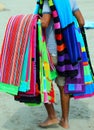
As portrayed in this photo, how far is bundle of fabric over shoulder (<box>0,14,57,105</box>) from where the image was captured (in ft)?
13.3

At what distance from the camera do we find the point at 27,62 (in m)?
4.06

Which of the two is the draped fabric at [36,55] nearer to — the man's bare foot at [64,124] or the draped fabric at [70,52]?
the draped fabric at [70,52]

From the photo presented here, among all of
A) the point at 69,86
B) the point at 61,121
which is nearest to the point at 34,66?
the point at 69,86

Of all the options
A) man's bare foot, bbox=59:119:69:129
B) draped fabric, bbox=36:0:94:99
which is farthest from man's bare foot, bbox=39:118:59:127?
draped fabric, bbox=36:0:94:99

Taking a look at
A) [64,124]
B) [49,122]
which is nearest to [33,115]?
[49,122]

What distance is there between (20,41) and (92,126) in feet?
3.98

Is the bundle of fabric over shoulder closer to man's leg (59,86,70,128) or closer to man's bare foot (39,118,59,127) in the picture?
man's leg (59,86,70,128)

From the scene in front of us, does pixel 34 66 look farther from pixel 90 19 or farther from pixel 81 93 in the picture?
pixel 90 19

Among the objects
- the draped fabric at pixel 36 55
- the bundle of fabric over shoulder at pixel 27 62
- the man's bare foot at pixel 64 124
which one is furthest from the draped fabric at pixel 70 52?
the man's bare foot at pixel 64 124

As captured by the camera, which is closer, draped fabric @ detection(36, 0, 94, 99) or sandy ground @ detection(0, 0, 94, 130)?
draped fabric @ detection(36, 0, 94, 99)

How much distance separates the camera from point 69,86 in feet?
14.1

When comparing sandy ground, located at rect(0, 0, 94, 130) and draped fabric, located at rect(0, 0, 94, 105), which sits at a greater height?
draped fabric, located at rect(0, 0, 94, 105)

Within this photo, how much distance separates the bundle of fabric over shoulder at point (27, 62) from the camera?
4.05 metres

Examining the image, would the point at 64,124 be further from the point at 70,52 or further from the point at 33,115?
the point at 70,52
